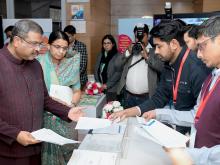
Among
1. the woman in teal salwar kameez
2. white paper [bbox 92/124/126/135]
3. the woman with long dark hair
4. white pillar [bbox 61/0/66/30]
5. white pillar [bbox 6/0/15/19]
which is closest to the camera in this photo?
white paper [bbox 92/124/126/135]

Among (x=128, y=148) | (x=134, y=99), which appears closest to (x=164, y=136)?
(x=128, y=148)

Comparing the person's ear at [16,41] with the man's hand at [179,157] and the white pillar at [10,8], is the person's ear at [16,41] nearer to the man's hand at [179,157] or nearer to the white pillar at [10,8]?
the man's hand at [179,157]

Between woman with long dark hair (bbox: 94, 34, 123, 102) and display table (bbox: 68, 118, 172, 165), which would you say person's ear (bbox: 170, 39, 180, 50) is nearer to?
display table (bbox: 68, 118, 172, 165)

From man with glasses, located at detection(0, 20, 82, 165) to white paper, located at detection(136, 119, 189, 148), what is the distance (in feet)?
2.14

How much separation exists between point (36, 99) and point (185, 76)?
0.98 m

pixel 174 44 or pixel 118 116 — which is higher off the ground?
pixel 174 44

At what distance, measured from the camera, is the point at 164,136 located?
1309 millimetres

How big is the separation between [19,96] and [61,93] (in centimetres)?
64

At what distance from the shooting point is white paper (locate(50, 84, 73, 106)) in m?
2.26

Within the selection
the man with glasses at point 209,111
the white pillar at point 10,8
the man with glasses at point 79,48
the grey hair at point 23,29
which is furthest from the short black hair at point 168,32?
the white pillar at point 10,8

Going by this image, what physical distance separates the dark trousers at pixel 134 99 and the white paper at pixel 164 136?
1681 millimetres

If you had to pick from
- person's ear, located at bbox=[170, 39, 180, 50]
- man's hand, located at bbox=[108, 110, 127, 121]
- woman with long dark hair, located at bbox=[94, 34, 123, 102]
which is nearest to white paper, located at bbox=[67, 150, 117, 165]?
man's hand, located at bbox=[108, 110, 127, 121]

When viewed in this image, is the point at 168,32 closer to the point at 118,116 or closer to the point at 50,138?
the point at 118,116

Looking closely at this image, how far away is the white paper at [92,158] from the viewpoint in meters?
1.38
